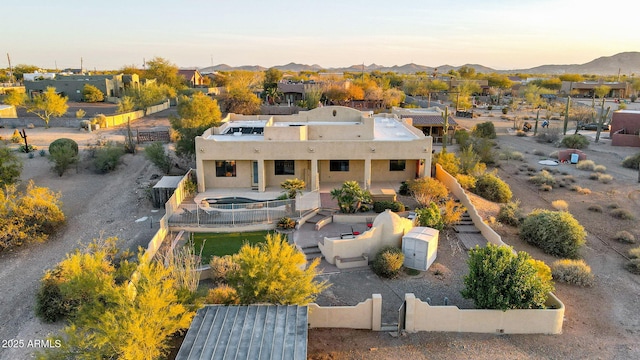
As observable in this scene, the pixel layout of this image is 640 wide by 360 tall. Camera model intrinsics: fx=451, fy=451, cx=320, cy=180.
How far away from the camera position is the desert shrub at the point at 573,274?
57.2ft

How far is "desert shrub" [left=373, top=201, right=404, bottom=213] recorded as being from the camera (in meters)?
22.8

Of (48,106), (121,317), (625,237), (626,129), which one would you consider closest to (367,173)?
(625,237)

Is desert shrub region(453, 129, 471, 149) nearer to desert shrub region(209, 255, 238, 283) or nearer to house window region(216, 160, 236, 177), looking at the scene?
house window region(216, 160, 236, 177)

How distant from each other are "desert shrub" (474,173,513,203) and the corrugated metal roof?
18519 millimetres

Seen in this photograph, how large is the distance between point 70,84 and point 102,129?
23202 mm

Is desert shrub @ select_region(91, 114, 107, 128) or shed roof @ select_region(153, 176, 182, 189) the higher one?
desert shrub @ select_region(91, 114, 107, 128)

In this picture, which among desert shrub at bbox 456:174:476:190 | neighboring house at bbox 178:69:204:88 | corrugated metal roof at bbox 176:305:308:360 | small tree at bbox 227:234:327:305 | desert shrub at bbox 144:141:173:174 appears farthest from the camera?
neighboring house at bbox 178:69:204:88

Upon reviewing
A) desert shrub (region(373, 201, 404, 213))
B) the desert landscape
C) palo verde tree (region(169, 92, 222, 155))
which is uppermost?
palo verde tree (region(169, 92, 222, 155))

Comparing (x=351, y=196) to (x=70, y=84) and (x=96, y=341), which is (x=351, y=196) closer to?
(x=96, y=341)

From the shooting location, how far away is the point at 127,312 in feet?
34.6

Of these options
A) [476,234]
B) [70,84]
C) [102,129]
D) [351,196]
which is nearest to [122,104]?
[102,129]

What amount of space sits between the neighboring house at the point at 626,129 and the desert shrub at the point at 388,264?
38.9 m

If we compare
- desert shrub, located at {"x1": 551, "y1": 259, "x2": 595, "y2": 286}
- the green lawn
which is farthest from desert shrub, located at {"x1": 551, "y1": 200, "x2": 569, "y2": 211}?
the green lawn

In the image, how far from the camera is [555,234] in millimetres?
20531
